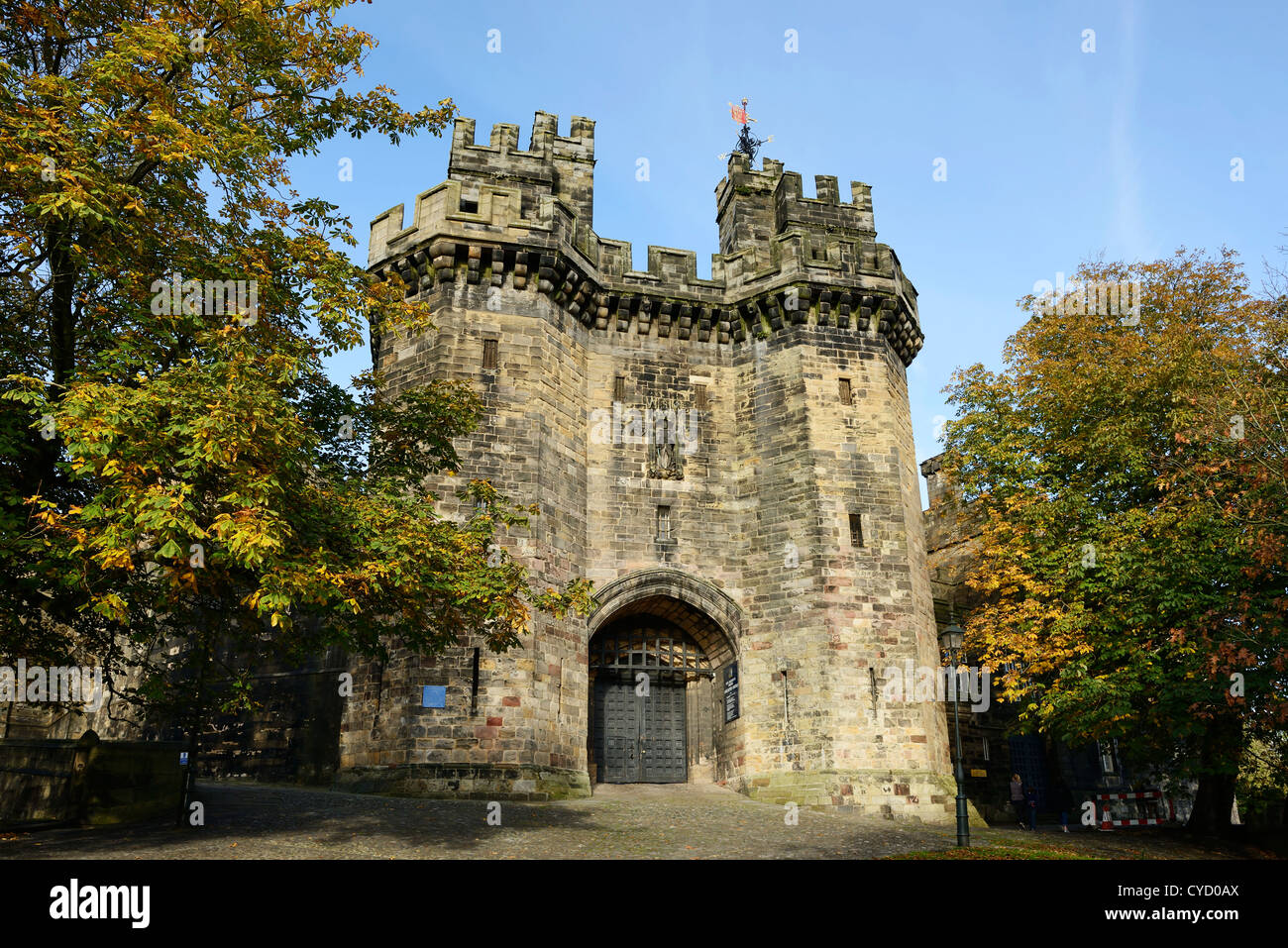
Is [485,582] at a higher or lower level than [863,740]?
higher

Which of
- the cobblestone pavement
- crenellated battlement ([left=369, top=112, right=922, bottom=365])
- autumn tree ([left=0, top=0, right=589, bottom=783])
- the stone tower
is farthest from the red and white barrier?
autumn tree ([left=0, top=0, right=589, bottom=783])

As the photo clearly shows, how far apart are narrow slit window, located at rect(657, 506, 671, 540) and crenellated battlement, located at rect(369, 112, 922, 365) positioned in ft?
15.1

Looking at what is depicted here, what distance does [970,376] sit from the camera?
24.1 meters

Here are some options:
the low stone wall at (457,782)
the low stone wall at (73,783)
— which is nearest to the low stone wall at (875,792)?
the low stone wall at (457,782)

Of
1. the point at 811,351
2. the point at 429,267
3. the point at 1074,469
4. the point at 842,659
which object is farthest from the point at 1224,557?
the point at 429,267

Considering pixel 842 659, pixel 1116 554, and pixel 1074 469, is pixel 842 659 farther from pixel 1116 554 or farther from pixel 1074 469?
pixel 1074 469

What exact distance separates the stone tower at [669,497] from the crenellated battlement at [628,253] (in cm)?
7

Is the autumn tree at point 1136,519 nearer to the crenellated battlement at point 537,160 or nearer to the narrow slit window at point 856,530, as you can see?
the narrow slit window at point 856,530

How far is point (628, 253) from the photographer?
75.1 ft

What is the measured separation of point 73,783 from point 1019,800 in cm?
2097

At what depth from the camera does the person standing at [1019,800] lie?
76.2ft

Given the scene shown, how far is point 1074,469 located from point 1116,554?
3.31 meters

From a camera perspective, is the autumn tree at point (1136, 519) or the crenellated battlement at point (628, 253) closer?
the autumn tree at point (1136, 519)

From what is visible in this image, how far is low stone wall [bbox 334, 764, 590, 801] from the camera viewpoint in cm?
1639
